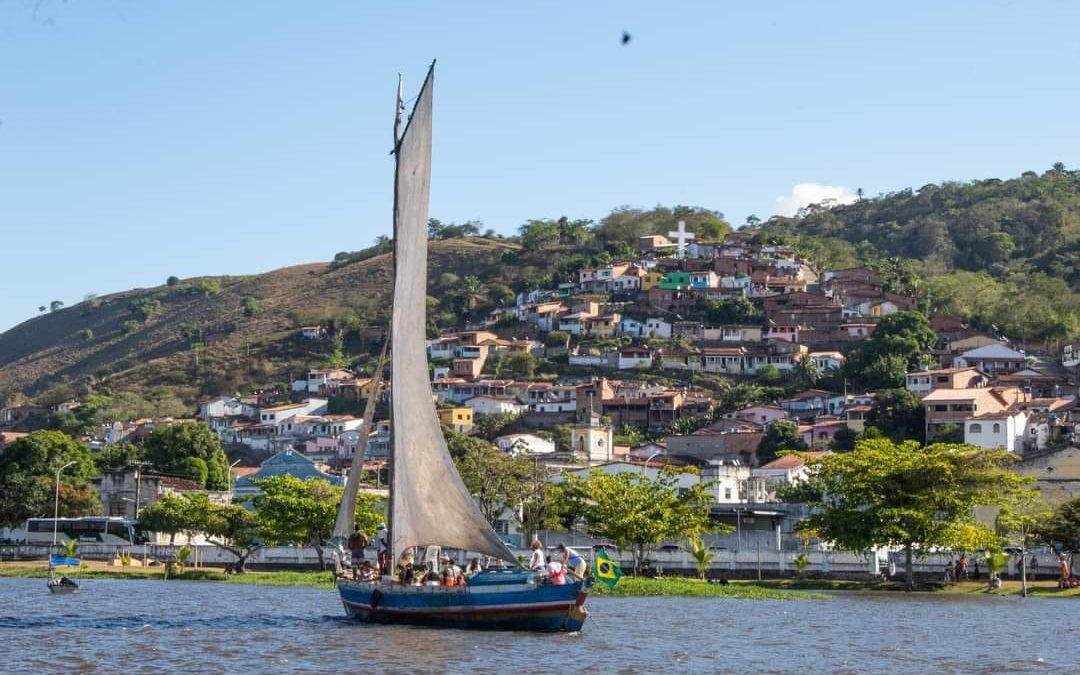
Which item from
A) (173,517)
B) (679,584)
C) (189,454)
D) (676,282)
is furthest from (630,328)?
(679,584)

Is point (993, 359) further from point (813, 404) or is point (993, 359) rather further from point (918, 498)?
point (918, 498)

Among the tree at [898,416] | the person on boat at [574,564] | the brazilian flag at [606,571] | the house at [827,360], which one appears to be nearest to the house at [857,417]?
the tree at [898,416]

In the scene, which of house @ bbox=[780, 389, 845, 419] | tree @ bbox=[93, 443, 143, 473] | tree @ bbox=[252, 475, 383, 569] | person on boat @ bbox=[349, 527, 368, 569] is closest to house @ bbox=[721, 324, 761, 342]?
house @ bbox=[780, 389, 845, 419]

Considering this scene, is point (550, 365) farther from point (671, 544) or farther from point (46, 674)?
point (46, 674)

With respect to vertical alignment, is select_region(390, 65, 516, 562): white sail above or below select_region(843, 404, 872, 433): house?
below

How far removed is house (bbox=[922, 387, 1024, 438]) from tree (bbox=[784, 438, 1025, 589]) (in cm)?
4803

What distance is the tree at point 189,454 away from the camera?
108 metres

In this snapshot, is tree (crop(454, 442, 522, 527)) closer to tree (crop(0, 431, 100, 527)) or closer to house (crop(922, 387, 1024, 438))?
tree (crop(0, 431, 100, 527))

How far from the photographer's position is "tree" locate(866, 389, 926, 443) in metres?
112

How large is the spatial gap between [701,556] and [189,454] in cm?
5715

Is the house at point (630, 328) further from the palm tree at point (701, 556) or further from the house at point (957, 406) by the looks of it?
the palm tree at point (701, 556)

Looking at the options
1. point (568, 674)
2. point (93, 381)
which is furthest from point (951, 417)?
point (93, 381)

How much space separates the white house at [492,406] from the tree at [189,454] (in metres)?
26.3

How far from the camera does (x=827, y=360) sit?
14050 centimetres
